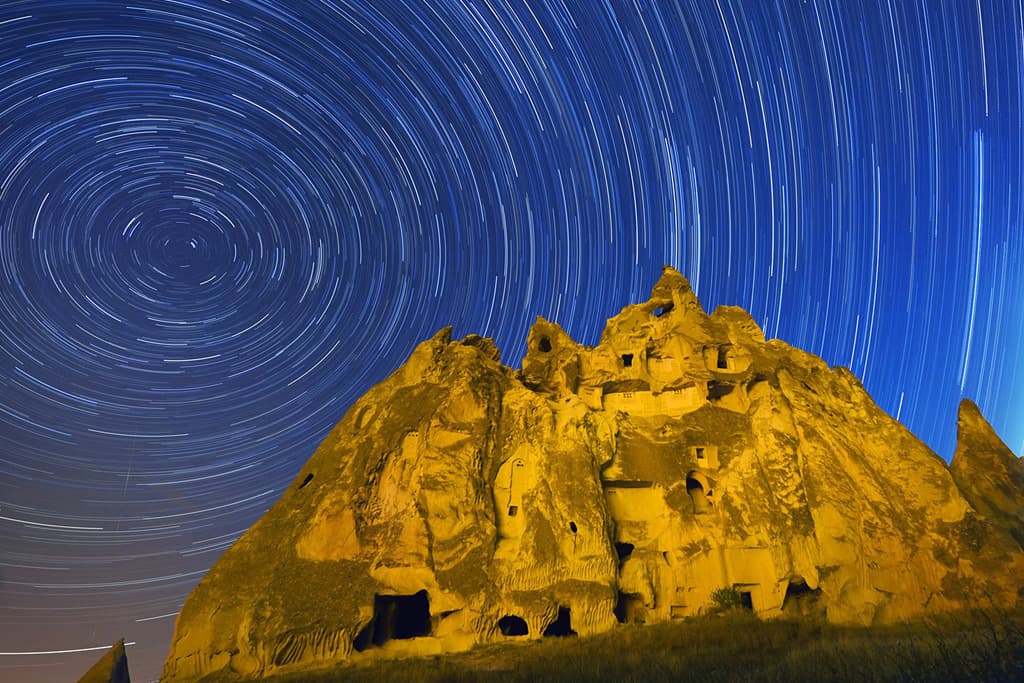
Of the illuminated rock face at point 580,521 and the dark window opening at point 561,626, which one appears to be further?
the dark window opening at point 561,626

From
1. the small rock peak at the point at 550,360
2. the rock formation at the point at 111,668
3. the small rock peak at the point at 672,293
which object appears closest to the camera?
the rock formation at the point at 111,668

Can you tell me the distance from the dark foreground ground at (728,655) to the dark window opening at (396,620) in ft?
5.32

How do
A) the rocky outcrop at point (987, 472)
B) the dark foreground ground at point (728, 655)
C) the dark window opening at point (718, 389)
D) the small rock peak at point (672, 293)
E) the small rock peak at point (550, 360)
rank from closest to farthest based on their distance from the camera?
the dark foreground ground at point (728, 655) < the rocky outcrop at point (987, 472) < the dark window opening at point (718, 389) < the small rock peak at point (550, 360) < the small rock peak at point (672, 293)

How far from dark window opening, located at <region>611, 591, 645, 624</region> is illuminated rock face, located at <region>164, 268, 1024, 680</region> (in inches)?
3.7

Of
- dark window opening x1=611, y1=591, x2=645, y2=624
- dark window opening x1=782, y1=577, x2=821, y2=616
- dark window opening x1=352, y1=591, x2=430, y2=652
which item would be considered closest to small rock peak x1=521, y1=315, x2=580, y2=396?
dark window opening x1=611, y1=591, x2=645, y2=624

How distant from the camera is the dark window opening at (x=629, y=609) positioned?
23.1 meters

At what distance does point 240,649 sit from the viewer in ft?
63.4

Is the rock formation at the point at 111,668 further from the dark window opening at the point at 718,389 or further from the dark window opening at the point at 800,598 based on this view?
the dark window opening at the point at 718,389

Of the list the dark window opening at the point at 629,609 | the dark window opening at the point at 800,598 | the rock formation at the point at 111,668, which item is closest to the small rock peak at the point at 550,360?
the dark window opening at the point at 629,609

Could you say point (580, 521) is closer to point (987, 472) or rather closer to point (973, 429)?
point (987, 472)

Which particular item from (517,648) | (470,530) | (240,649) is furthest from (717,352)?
(240,649)

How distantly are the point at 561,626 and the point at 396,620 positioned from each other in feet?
21.5

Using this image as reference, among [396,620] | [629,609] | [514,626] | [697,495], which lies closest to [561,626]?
[514,626]

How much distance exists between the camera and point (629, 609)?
23.5m
